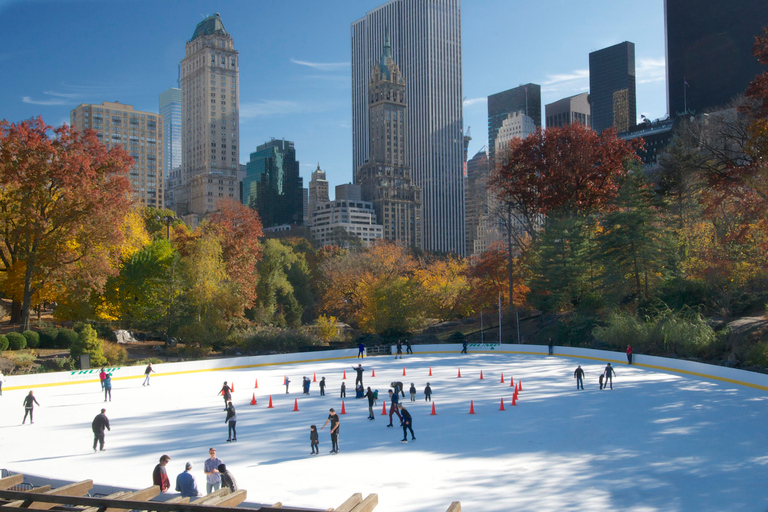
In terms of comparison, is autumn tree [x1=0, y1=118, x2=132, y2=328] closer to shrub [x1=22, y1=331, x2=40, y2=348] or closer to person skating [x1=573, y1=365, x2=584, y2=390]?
shrub [x1=22, y1=331, x2=40, y2=348]

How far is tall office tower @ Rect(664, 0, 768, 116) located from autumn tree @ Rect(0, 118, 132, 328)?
478 ft

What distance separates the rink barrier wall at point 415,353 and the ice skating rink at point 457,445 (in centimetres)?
129

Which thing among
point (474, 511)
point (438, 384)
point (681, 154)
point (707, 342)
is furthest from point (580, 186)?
point (474, 511)

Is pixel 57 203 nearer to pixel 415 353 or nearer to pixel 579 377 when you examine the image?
pixel 415 353

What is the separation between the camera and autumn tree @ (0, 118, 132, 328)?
40156mm

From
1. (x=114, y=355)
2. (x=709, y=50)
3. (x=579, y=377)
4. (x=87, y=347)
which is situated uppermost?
(x=709, y=50)

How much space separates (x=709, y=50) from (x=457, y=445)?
562 feet

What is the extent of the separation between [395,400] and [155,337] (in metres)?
40.4

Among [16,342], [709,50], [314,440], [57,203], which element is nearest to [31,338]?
[16,342]

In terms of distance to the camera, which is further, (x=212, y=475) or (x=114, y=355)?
(x=114, y=355)

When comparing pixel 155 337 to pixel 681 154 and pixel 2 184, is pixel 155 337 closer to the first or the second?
pixel 2 184

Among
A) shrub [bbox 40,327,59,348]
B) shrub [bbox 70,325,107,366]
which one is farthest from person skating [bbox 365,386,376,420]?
shrub [bbox 40,327,59,348]

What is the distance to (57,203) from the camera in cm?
4159

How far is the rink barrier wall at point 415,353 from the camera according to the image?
28688 millimetres
